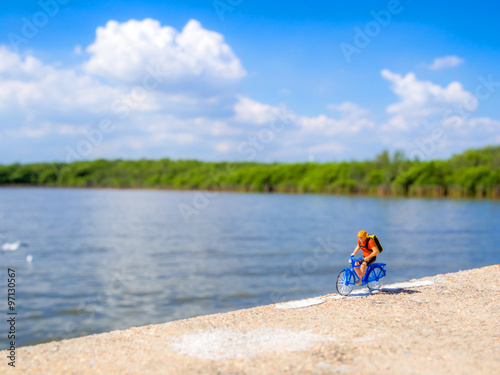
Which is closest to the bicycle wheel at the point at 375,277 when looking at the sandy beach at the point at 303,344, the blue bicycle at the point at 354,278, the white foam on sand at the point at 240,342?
the blue bicycle at the point at 354,278

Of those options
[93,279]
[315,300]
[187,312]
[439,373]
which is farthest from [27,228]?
[439,373]

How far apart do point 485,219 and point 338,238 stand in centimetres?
3108

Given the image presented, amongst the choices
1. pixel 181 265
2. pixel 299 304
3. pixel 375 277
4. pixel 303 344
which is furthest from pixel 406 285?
pixel 181 265

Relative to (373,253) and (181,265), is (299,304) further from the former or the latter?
(181,265)

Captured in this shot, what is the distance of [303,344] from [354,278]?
3530 millimetres

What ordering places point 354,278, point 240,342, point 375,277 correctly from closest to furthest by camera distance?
point 240,342, point 354,278, point 375,277

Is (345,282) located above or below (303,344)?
above

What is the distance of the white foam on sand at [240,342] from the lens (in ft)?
21.1

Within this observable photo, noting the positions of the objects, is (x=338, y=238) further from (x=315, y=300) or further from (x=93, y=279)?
(x=315, y=300)

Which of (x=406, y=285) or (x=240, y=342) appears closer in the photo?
(x=240, y=342)

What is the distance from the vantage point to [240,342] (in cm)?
686

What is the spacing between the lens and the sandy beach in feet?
19.5

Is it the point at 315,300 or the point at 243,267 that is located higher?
the point at 315,300

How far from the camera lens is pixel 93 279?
904 inches
